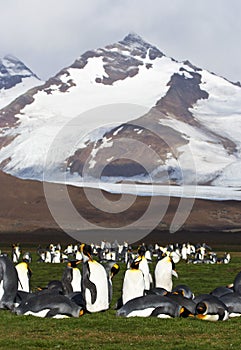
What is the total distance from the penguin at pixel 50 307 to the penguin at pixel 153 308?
34.8 inches

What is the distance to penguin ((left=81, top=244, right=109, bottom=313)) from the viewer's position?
1582 cm

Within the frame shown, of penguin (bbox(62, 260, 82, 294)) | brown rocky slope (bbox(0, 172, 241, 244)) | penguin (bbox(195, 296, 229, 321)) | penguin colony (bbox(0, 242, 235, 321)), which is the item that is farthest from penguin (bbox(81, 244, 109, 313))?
brown rocky slope (bbox(0, 172, 241, 244))

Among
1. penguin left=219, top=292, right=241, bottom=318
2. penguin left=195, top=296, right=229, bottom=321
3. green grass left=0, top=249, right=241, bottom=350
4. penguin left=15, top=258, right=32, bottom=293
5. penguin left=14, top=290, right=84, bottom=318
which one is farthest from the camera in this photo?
penguin left=15, top=258, right=32, bottom=293

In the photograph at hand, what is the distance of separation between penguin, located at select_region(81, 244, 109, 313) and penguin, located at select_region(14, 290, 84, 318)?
666 millimetres

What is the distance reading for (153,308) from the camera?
1465cm

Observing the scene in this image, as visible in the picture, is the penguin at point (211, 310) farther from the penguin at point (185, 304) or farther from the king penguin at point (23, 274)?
the king penguin at point (23, 274)

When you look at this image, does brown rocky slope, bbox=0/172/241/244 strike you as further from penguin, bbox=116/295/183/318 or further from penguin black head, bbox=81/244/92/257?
penguin, bbox=116/295/183/318

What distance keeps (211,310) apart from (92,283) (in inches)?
101

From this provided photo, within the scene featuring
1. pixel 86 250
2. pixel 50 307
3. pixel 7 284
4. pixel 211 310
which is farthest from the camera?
pixel 7 284

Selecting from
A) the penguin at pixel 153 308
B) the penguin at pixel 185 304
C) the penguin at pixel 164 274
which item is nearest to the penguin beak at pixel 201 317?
the penguin at pixel 185 304

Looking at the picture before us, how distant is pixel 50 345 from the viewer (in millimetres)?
11844

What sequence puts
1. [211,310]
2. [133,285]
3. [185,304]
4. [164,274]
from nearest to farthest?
1. [211,310]
2. [185,304]
3. [133,285]
4. [164,274]

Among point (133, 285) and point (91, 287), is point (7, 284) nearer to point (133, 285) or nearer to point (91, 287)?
point (91, 287)

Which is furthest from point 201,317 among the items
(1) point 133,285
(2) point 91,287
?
(2) point 91,287
